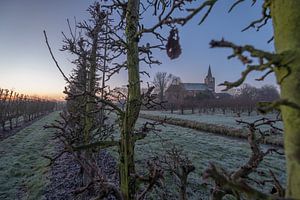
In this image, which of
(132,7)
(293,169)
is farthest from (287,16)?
(132,7)

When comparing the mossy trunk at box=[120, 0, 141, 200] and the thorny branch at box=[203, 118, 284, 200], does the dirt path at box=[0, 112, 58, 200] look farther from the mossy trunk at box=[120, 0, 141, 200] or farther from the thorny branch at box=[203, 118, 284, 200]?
the thorny branch at box=[203, 118, 284, 200]

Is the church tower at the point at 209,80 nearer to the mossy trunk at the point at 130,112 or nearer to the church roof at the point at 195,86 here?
the church roof at the point at 195,86

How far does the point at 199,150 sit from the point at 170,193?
299 inches

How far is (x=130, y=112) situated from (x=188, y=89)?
3976 inches

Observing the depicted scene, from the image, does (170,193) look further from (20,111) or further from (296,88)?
(20,111)

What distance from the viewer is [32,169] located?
409 inches

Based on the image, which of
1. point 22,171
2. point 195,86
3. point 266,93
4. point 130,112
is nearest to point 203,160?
point 22,171

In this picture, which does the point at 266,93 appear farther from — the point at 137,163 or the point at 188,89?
the point at 137,163

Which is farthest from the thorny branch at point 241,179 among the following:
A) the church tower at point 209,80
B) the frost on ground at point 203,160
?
the church tower at point 209,80

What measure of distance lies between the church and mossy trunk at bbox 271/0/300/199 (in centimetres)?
6621

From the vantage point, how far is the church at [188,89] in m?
80.1

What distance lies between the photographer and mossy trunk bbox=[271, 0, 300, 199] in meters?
0.81

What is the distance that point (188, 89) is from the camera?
101938 millimetres

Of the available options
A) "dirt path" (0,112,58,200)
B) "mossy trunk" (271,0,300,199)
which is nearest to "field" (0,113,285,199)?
"dirt path" (0,112,58,200)
